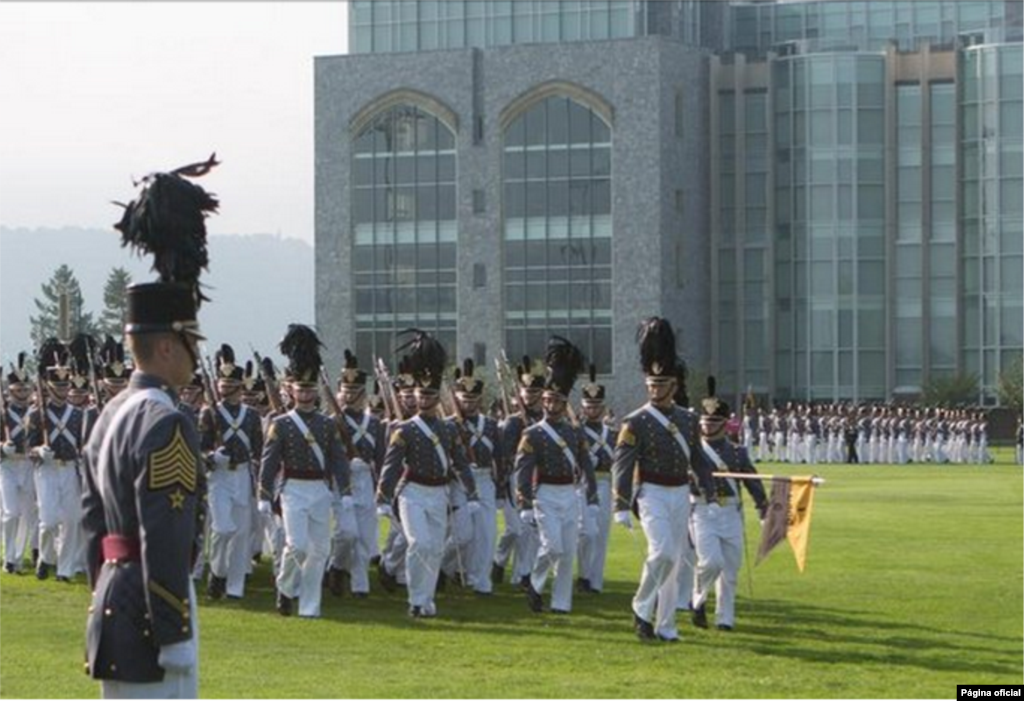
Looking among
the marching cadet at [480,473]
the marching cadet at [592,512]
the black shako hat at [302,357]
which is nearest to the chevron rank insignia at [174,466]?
the black shako hat at [302,357]

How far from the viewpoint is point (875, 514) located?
123 feet

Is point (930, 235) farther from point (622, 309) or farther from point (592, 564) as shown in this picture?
point (592, 564)

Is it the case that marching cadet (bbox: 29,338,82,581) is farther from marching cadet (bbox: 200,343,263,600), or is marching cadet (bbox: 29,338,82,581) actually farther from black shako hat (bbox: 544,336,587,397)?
black shako hat (bbox: 544,336,587,397)

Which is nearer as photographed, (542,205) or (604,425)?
(604,425)

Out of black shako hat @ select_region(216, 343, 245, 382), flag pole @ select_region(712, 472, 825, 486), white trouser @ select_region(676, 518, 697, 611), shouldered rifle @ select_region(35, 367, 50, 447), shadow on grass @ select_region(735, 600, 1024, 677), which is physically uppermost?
black shako hat @ select_region(216, 343, 245, 382)

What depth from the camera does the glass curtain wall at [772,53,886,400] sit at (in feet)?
310

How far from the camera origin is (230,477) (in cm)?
2286

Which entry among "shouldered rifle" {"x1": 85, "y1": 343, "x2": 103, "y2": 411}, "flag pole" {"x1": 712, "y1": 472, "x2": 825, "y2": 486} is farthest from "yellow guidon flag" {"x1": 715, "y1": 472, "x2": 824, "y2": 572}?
"shouldered rifle" {"x1": 85, "y1": 343, "x2": 103, "y2": 411}

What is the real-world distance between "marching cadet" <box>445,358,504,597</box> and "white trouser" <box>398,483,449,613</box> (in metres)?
2.44

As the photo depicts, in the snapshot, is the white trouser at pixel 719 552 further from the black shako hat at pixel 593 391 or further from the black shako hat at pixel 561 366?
the black shako hat at pixel 593 391

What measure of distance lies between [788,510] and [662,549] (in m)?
1.45

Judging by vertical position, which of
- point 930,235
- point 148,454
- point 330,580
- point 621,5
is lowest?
point 330,580

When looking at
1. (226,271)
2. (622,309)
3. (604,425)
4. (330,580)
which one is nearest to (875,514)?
(604,425)

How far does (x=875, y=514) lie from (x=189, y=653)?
29745 millimetres
